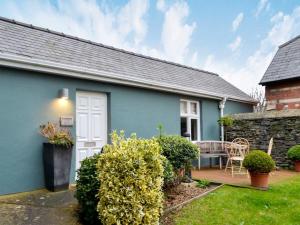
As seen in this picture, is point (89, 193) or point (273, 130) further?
point (273, 130)

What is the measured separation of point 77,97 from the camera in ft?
22.0

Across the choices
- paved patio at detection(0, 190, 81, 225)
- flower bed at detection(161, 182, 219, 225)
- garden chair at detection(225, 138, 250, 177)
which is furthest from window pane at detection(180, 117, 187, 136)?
paved patio at detection(0, 190, 81, 225)

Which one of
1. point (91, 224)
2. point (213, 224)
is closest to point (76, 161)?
point (91, 224)

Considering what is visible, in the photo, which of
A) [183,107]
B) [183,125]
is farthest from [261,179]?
[183,107]

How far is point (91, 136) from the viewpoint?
6988 mm

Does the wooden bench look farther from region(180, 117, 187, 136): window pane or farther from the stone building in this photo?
the stone building

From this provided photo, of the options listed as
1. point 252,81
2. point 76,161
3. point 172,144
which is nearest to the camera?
point 172,144

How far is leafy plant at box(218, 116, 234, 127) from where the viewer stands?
10.4 meters

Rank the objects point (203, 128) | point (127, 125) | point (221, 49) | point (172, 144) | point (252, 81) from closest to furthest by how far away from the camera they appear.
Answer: point (172, 144), point (127, 125), point (203, 128), point (221, 49), point (252, 81)

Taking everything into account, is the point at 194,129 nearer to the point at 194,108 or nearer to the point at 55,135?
the point at 194,108

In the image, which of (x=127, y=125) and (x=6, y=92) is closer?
(x=6, y=92)

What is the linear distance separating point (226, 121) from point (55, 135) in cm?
695

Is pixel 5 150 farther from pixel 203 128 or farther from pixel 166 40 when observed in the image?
pixel 166 40

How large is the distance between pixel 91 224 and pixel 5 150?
2.63 meters
